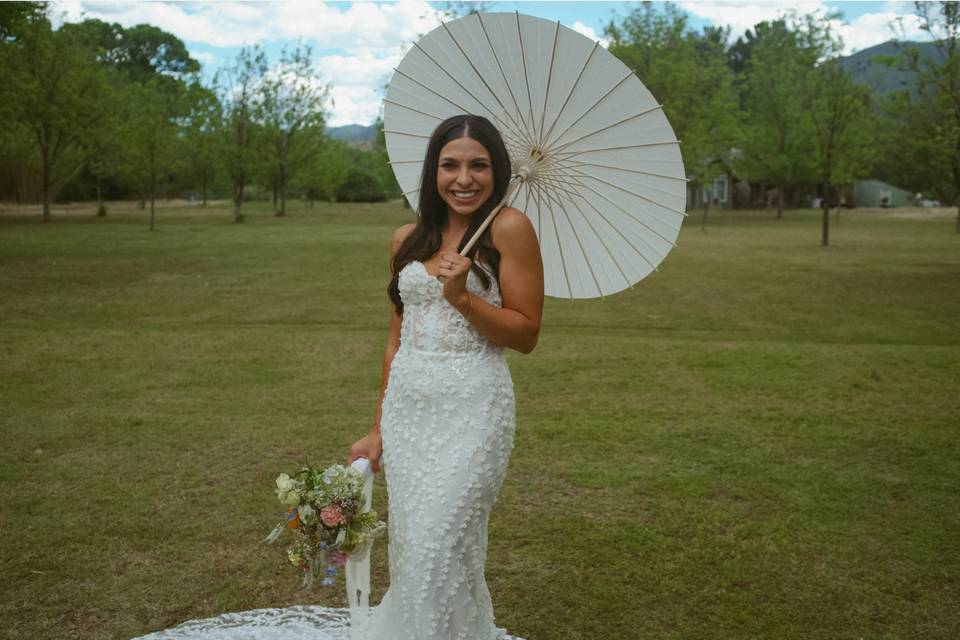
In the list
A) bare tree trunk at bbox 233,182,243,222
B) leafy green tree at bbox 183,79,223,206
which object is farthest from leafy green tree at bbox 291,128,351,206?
bare tree trunk at bbox 233,182,243,222

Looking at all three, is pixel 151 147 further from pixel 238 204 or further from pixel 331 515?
pixel 331 515

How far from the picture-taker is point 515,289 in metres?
3.36

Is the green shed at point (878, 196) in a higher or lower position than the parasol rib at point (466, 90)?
higher

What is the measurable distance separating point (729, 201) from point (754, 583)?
237 feet

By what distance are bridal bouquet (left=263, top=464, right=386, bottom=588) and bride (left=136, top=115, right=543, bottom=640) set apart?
135 mm

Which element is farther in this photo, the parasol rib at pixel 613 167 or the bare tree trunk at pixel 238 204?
the bare tree trunk at pixel 238 204

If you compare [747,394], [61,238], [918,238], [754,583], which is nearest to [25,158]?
[61,238]

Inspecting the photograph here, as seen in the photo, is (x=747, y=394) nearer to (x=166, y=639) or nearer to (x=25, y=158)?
(x=166, y=639)

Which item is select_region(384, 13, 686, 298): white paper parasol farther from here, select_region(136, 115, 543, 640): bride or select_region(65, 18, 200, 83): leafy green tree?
select_region(65, 18, 200, 83): leafy green tree

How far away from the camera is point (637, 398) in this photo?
364 inches

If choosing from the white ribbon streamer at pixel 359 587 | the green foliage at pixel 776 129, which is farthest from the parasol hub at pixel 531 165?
the green foliage at pixel 776 129

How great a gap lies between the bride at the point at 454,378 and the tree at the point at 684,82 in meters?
42.1

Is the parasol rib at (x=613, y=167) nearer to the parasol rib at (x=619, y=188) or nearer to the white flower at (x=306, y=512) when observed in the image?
the parasol rib at (x=619, y=188)

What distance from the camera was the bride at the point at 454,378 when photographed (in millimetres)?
3240
